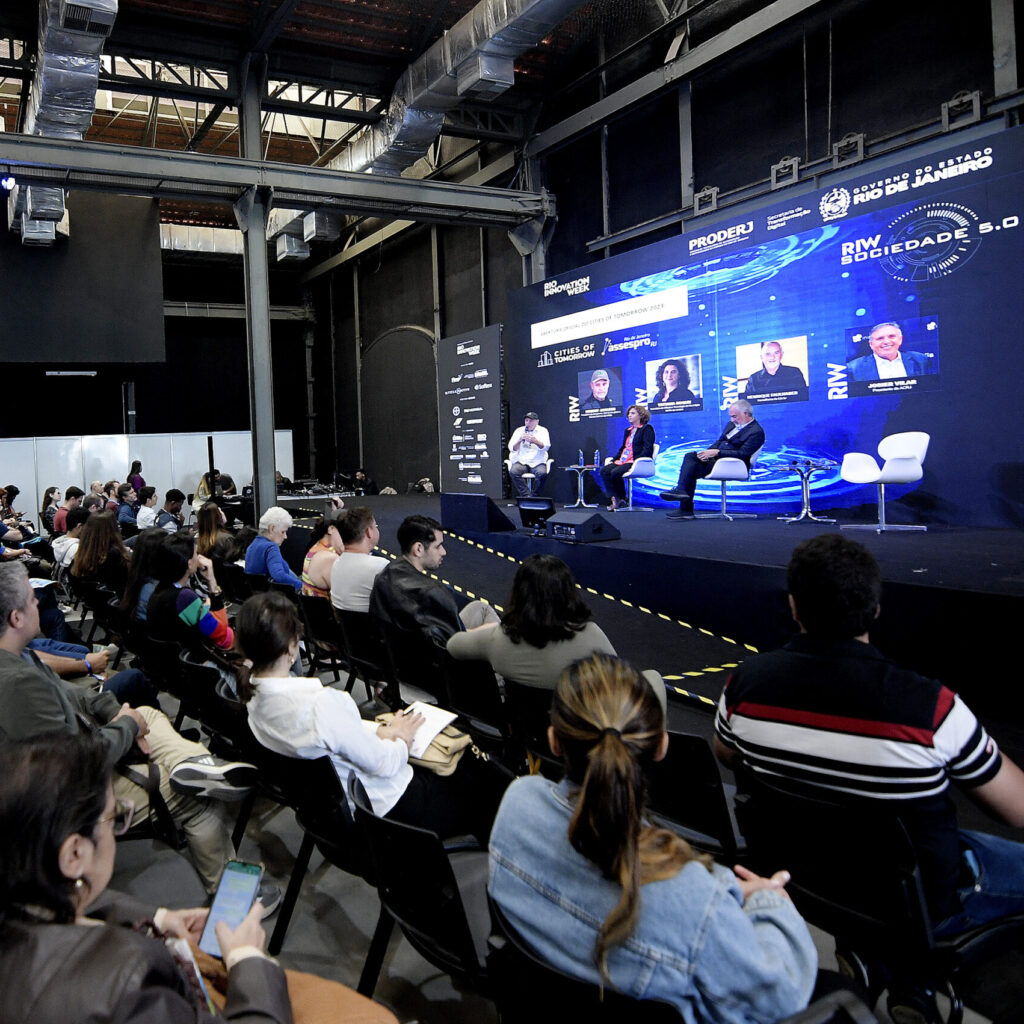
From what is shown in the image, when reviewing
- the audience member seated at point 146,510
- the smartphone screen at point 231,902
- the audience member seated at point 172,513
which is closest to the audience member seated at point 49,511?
the audience member seated at point 146,510

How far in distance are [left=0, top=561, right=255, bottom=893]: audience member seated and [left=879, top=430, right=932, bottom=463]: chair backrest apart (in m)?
5.31

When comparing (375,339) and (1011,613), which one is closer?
(1011,613)

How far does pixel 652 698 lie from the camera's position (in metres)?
1.17

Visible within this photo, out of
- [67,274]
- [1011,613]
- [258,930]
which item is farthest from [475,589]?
[67,274]

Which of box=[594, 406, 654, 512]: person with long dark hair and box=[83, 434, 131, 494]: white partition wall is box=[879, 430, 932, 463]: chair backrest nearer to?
box=[594, 406, 654, 512]: person with long dark hair

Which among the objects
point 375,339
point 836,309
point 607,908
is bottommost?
point 607,908

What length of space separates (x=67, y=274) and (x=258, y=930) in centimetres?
1262

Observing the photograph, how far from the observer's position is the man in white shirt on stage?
10.1 meters

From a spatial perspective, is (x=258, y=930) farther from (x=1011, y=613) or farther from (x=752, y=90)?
(x=752, y=90)

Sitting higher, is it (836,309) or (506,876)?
(836,309)

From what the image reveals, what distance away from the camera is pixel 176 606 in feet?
10.9

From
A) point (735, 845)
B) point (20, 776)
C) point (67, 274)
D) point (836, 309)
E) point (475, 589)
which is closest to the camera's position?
point (20, 776)

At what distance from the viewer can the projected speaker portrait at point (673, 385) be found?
28.8 feet

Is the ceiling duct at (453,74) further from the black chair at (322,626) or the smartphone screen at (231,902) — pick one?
the smartphone screen at (231,902)
